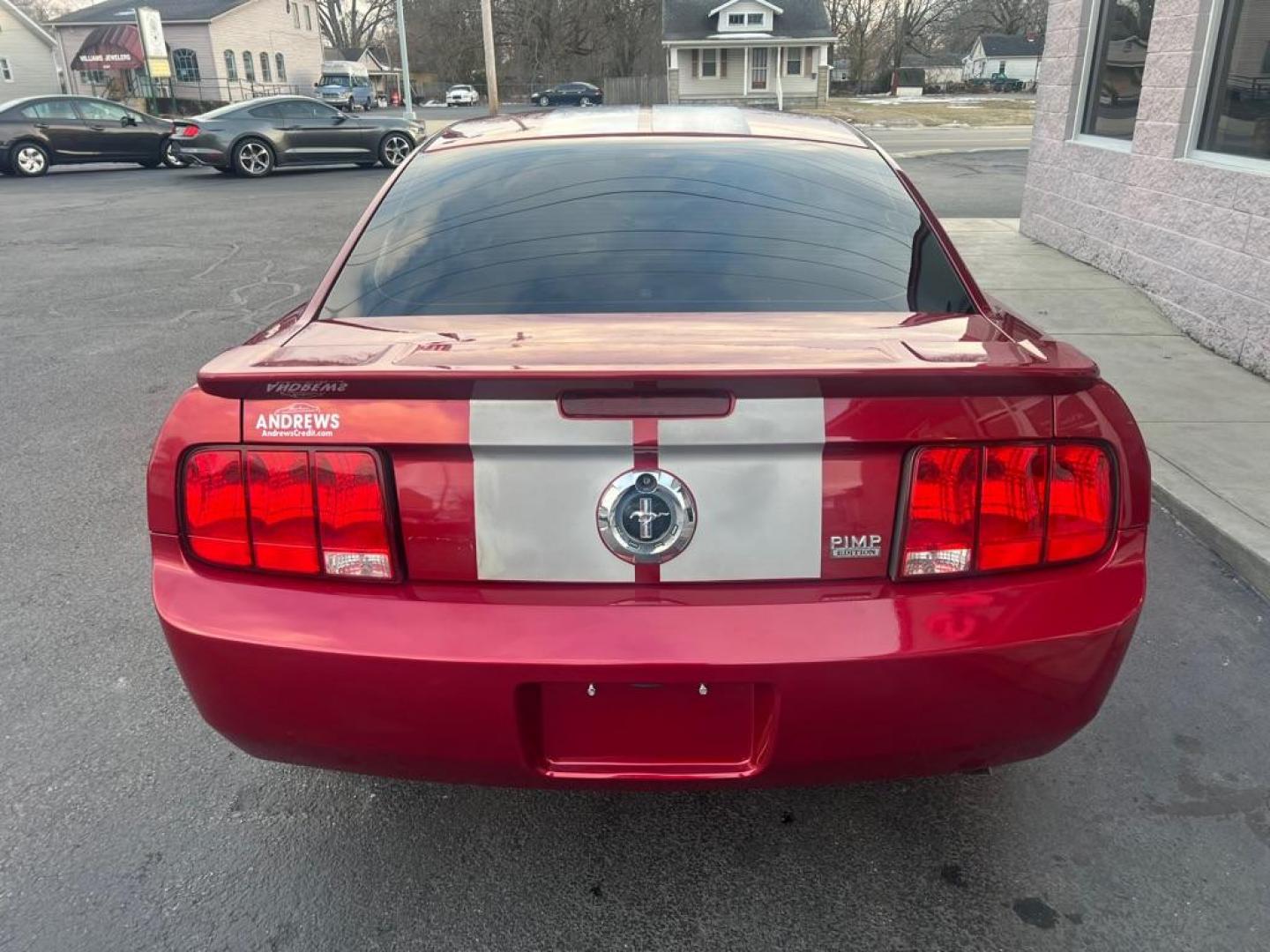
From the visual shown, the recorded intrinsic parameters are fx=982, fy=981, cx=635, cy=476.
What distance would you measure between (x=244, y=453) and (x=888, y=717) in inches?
51.9

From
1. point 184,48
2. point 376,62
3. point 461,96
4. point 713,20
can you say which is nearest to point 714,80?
point 713,20

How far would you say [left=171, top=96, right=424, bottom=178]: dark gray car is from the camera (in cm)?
1819

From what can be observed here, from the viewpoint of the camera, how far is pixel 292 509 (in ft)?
6.17

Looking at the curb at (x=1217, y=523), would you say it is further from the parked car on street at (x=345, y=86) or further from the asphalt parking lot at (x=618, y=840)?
the parked car on street at (x=345, y=86)

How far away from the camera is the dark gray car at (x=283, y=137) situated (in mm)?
18188

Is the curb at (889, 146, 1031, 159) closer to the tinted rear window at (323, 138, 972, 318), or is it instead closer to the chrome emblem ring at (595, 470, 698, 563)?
the tinted rear window at (323, 138, 972, 318)

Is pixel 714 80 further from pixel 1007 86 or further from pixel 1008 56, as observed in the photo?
pixel 1008 56

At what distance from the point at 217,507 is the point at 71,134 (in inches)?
858

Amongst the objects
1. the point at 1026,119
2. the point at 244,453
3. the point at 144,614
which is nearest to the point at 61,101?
the point at 144,614

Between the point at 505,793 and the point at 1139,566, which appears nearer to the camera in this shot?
the point at 1139,566

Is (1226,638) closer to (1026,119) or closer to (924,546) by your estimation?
(924,546)

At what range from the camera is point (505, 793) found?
2.49 metres

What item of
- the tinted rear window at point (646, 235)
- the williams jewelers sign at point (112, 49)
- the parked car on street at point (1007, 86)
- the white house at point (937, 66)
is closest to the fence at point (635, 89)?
the white house at point (937, 66)

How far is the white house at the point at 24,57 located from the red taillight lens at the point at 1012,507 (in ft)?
193
